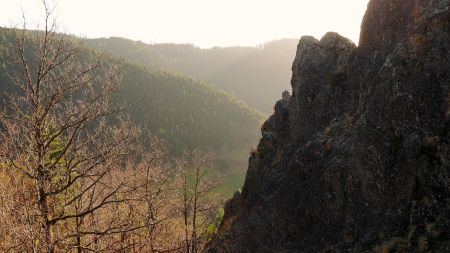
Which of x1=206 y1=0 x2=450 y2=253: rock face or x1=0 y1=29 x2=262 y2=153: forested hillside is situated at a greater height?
x1=0 y1=29 x2=262 y2=153: forested hillside

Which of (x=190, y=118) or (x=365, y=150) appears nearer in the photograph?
(x=365, y=150)

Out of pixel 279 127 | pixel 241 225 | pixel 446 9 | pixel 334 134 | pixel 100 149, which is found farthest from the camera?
pixel 279 127

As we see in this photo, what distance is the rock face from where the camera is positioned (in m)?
9.82

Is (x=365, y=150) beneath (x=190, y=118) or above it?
beneath

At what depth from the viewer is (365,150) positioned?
462 inches

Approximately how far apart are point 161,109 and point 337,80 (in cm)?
17284

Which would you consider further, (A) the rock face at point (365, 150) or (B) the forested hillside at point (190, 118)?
(B) the forested hillside at point (190, 118)

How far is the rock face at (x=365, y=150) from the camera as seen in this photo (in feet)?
32.2

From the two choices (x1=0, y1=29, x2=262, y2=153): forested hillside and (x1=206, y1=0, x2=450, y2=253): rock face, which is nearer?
(x1=206, y1=0, x2=450, y2=253): rock face

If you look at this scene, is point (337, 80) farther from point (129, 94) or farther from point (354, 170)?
point (129, 94)

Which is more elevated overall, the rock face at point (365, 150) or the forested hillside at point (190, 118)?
the forested hillside at point (190, 118)

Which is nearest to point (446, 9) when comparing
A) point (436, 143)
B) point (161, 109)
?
point (436, 143)

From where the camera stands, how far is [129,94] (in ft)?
620

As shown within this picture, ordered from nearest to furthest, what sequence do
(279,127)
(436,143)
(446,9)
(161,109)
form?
(436,143) → (446,9) → (279,127) → (161,109)
